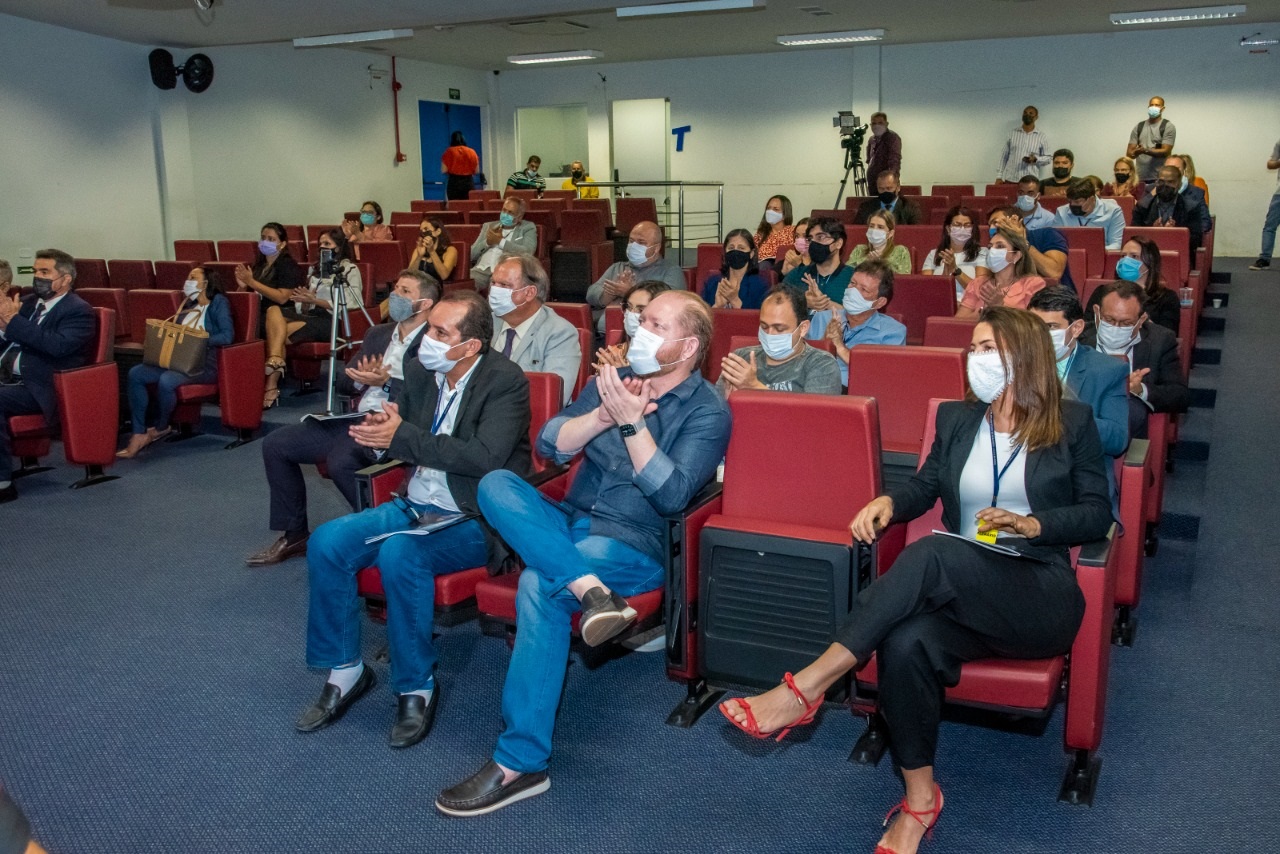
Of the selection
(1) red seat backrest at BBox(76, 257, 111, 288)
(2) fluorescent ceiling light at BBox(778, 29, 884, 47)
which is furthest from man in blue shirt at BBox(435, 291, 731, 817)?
A: (2) fluorescent ceiling light at BBox(778, 29, 884, 47)

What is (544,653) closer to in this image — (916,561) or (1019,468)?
(916,561)

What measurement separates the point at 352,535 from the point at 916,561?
1489 mm

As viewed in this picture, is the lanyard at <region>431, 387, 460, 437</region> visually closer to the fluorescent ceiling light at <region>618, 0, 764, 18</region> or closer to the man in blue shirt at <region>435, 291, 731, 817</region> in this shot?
the man in blue shirt at <region>435, 291, 731, 817</region>

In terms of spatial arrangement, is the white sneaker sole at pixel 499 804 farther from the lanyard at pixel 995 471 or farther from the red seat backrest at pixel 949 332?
the red seat backrest at pixel 949 332

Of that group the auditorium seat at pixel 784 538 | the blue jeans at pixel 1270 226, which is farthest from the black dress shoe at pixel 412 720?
the blue jeans at pixel 1270 226

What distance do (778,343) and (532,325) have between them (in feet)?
3.74

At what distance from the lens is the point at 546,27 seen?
35.5 ft

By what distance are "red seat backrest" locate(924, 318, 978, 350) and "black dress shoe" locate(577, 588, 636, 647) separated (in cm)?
196

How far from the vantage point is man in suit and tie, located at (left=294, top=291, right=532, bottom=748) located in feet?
8.93

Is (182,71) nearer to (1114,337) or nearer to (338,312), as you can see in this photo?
(338,312)

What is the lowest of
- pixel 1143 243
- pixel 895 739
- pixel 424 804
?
pixel 424 804

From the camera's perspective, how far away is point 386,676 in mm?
3064

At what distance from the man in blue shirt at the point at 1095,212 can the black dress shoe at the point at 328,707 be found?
5.67 meters

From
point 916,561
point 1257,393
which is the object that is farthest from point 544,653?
point 1257,393
